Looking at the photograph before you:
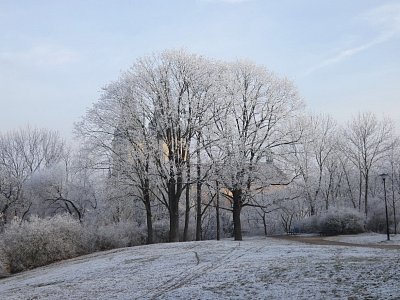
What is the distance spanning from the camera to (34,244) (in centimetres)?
3025

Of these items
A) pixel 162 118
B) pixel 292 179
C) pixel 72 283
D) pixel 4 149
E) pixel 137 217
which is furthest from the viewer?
pixel 4 149

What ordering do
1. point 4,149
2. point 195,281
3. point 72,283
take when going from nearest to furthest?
point 195,281, point 72,283, point 4,149

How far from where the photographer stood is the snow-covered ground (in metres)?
12.6

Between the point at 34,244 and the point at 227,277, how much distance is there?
1881 centimetres

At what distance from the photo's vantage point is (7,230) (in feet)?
105

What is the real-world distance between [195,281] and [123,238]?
83.4 feet

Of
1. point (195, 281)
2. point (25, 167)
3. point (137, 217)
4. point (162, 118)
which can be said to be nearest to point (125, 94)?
point (162, 118)

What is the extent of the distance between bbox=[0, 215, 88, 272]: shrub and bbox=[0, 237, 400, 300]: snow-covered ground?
303 inches

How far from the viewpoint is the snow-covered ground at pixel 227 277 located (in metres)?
12.6

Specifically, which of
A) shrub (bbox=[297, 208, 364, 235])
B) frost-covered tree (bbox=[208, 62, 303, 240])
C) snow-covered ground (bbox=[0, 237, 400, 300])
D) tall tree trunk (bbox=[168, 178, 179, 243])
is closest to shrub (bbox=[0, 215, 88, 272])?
tall tree trunk (bbox=[168, 178, 179, 243])

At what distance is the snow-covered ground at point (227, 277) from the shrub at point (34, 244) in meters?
7.71

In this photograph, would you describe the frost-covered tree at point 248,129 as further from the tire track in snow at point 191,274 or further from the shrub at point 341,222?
the tire track in snow at point 191,274

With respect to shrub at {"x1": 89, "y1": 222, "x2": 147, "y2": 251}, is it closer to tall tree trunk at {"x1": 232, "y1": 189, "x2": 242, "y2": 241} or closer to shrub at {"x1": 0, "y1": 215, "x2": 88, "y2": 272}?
shrub at {"x1": 0, "y1": 215, "x2": 88, "y2": 272}

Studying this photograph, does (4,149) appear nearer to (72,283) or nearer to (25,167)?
(25,167)
